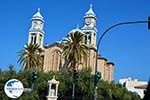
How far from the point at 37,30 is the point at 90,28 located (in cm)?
1443

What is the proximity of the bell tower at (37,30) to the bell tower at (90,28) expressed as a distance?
39.1ft

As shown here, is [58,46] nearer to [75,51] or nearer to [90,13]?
[90,13]

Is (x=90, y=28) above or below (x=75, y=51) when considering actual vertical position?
above

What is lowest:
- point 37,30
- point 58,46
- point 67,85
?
point 67,85

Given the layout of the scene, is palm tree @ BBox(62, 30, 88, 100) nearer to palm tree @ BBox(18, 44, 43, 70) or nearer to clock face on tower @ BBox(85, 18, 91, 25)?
palm tree @ BBox(18, 44, 43, 70)

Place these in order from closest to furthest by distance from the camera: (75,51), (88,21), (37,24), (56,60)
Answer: (75,51) < (56,60) < (88,21) < (37,24)

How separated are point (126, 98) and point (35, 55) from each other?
62.7 ft

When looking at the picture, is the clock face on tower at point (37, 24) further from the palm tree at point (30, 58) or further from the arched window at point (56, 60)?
the palm tree at point (30, 58)

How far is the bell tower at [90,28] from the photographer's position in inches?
4048

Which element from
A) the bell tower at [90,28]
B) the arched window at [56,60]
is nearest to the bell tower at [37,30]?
the arched window at [56,60]

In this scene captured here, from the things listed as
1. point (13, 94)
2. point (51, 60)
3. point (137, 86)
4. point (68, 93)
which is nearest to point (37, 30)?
point (51, 60)

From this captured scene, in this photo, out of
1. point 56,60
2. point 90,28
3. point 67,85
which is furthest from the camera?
point 90,28

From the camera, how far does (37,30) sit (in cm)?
10700

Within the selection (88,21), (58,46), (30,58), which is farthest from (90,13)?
(30,58)
